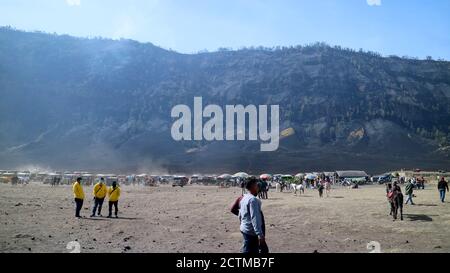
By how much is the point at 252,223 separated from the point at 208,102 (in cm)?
12345

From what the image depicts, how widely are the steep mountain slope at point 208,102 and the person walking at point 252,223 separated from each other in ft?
265

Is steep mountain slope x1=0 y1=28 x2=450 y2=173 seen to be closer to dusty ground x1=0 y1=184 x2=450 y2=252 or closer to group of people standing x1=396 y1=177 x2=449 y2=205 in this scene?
group of people standing x1=396 y1=177 x2=449 y2=205

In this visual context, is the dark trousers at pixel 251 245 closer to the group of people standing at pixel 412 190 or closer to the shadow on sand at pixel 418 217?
the shadow on sand at pixel 418 217

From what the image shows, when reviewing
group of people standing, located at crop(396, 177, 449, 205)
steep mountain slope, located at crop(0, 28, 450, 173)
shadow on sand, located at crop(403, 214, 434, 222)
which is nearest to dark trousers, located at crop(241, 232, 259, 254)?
shadow on sand, located at crop(403, 214, 434, 222)

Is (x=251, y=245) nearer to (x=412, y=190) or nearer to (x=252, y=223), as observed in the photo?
(x=252, y=223)

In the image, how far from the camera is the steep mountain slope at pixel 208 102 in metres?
97.7

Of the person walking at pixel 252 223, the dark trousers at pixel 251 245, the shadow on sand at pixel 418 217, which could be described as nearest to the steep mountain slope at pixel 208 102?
the shadow on sand at pixel 418 217

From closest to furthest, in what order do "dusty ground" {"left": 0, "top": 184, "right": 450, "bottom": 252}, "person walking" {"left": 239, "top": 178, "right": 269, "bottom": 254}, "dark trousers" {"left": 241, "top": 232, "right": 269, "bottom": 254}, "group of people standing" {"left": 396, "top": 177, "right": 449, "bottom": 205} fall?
"person walking" {"left": 239, "top": 178, "right": 269, "bottom": 254}
"dark trousers" {"left": 241, "top": 232, "right": 269, "bottom": 254}
"dusty ground" {"left": 0, "top": 184, "right": 450, "bottom": 252}
"group of people standing" {"left": 396, "top": 177, "right": 449, "bottom": 205}

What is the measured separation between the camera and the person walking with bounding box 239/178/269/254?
6809 mm

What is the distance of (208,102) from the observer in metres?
130

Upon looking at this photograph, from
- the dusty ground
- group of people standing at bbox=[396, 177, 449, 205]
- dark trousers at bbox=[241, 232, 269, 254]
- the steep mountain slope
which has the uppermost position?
Answer: the steep mountain slope

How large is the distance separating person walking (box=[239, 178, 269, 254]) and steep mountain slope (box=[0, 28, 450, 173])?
8081cm

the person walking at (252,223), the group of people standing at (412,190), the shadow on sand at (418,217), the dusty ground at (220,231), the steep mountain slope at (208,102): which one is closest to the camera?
the person walking at (252,223)

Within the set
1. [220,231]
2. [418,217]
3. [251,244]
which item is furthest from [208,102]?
[251,244]
